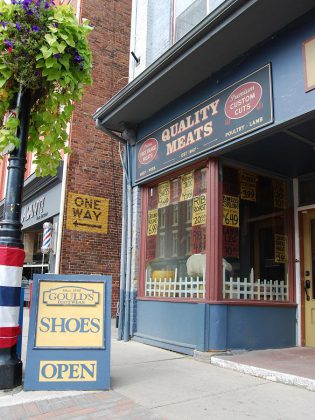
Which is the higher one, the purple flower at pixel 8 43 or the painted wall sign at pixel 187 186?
the purple flower at pixel 8 43

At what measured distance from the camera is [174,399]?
4230 mm

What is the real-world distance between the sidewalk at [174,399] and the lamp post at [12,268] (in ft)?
0.84

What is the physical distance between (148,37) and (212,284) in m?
5.39

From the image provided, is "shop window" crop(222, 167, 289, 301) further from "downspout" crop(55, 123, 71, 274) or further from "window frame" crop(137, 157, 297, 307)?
"downspout" crop(55, 123, 71, 274)

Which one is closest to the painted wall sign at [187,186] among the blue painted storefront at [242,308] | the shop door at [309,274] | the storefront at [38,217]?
the blue painted storefront at [242,308]

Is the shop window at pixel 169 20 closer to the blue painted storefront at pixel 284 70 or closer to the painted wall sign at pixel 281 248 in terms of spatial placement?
the blue painted storefront at pixel 284 70

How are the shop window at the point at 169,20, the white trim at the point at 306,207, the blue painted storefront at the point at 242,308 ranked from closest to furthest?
the blue painted storefront at the point at 242,308
the white trim at the point at 306,207
the shop window at the point at 169,20

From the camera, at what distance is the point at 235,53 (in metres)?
6.10

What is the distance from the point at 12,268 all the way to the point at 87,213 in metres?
7.09

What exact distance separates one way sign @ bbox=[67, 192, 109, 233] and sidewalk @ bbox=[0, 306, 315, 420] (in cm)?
625

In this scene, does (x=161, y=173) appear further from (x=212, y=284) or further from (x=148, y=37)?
(x=148, y=37)

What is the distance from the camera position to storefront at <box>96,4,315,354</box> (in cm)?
570

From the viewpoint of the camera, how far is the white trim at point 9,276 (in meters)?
4.54

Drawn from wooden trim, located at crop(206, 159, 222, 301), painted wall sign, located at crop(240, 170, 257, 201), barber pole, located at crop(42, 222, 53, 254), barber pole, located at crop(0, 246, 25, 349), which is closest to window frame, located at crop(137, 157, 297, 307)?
wooden trim, located at crop(206, 159, 222, 301)
